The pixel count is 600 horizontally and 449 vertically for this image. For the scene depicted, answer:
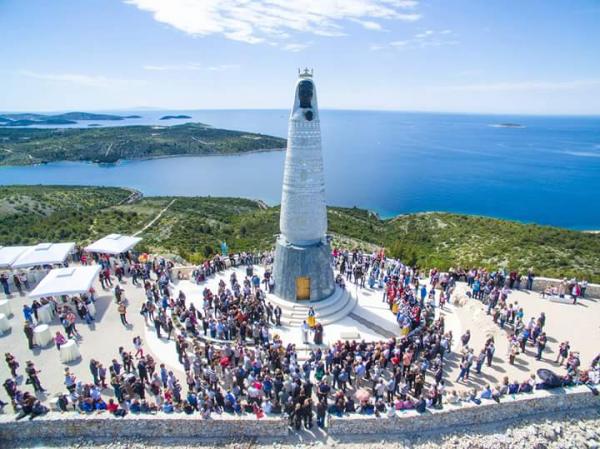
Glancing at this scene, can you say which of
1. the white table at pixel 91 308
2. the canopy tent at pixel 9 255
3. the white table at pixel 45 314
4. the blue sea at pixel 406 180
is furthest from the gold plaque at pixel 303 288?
the blue sea at pixel 406 180

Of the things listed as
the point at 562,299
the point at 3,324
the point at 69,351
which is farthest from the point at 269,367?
the point at 562,299

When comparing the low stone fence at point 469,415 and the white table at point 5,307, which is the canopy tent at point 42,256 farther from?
the low stone fence at point 469,415

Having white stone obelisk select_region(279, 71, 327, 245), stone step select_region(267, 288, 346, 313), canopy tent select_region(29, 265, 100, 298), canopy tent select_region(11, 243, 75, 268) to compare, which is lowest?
stone step select_region(267, 288, 346, 313)

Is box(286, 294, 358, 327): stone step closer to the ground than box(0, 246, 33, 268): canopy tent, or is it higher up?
closer to the ground

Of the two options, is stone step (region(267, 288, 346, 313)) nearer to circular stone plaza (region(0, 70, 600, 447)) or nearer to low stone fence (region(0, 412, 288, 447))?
circular stone plaza (region(0, 70, 600, 447))

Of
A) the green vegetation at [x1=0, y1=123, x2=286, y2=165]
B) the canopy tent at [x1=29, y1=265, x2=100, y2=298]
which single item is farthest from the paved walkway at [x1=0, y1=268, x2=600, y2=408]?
the green vegetation at [x1=0, y1=123, x2=286, y2=165]

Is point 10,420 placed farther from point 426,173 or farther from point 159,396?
point 426,173

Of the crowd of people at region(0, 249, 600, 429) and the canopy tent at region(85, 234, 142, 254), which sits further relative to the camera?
the canopy tent at region(85, 234, 142, 254)
